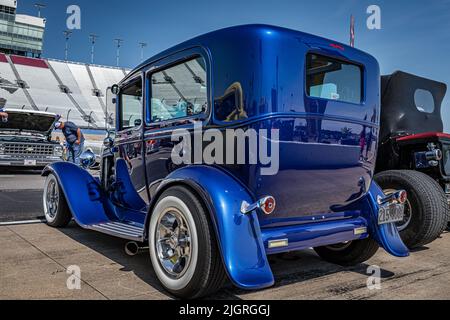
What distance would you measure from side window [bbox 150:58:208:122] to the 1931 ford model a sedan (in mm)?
13

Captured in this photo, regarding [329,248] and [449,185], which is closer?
[329,248]

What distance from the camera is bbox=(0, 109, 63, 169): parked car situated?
12538 millimetres

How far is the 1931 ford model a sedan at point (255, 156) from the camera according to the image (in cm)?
274

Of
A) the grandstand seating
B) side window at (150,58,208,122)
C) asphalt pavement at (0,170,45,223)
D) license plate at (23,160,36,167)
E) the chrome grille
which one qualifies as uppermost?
the grandstand seating

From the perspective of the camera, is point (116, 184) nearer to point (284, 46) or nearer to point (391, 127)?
point (284, 46)

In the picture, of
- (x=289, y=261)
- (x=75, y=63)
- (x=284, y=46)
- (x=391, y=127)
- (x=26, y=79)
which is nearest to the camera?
(x=284, y=46)

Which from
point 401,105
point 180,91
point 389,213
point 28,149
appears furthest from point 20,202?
point 401,105

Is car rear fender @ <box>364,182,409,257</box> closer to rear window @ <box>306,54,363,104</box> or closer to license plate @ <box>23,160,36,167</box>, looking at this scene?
rear window @ <box>306,54,363,104</box>

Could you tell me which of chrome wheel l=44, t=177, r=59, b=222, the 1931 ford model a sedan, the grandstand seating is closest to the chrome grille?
chrome wheel l=44, t=177, r=59, b=222

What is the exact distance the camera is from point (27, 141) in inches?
507

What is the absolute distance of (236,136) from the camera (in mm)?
2885

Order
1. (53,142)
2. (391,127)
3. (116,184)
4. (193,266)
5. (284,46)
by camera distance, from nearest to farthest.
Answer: (193,266)
(284,46)
(116,184)
(391,127)
(53,142)
